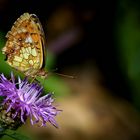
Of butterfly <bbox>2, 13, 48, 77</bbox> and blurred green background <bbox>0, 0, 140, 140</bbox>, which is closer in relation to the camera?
butterfly <bbox>2, 13, 48, 77</bbox>

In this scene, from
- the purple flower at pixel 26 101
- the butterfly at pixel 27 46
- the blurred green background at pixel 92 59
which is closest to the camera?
the purple flower at pixel 26 101

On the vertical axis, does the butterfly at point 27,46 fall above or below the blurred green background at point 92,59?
above

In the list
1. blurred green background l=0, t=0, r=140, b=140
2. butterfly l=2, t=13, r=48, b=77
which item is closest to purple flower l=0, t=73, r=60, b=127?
butterfly l=2, t=13, r=48, b=77

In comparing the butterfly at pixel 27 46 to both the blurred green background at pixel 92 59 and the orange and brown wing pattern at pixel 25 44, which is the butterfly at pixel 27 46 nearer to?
the orange and brown wing pattern at pixel 25 44

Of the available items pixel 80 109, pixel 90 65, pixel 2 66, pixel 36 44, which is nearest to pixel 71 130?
pixel 80 109

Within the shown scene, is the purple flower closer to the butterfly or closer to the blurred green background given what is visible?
the butterfly

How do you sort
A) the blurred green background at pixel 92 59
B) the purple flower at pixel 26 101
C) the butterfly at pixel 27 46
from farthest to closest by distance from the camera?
the blurred green background at pixel 92 59
the butterfly at pixel 27 46
the purple flower at pixel 26 101

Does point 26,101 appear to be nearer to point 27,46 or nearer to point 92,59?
point 27,46

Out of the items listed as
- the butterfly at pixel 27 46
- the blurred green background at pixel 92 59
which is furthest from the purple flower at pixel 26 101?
the blurred green background at pixel 92 59
